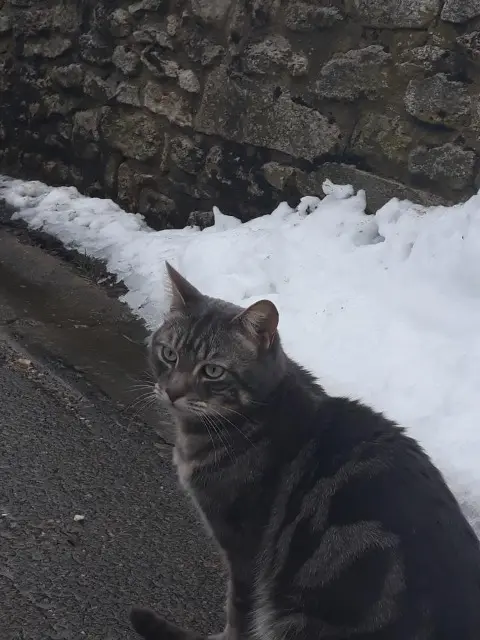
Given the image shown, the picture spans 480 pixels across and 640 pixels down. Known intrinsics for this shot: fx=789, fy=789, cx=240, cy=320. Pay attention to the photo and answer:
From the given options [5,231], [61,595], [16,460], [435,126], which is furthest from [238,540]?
[5,231]

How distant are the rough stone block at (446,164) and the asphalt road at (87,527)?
1.94 meters

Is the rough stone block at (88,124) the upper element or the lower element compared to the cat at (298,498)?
upper

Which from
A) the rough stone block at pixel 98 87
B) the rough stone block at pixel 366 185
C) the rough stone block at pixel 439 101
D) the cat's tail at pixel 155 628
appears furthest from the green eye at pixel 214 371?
the rough stone block at pixel 98 87

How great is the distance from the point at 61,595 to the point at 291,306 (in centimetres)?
196

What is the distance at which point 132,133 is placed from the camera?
18.0ft

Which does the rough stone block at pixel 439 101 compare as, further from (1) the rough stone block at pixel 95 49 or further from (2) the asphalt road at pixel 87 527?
(1) the rough stone block at pixel 95 49

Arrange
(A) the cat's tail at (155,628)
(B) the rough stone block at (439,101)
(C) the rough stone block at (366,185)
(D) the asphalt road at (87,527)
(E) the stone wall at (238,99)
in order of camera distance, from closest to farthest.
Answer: (A) the cat's tail at (155,628) → (D) the asphalt road at (87,527) → (B) the rough stone block at (439,101) → (E) the stone wall at (238,99) → (C) the rough stone block at (366,185)

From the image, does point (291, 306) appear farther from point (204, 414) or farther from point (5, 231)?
point (5, 231)

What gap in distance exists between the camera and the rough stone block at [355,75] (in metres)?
4.16

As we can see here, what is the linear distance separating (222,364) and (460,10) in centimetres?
240

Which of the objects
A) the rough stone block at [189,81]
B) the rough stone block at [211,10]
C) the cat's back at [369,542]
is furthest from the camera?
the rough stone block at [189,81]

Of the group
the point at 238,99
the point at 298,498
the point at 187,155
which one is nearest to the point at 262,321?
the point at 298,498

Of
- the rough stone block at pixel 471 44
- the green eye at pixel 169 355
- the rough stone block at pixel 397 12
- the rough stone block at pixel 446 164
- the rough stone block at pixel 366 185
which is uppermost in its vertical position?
the rough stone block at pixel 397 12

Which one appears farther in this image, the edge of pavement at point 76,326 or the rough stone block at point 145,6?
the rough stone block at point 145,6
